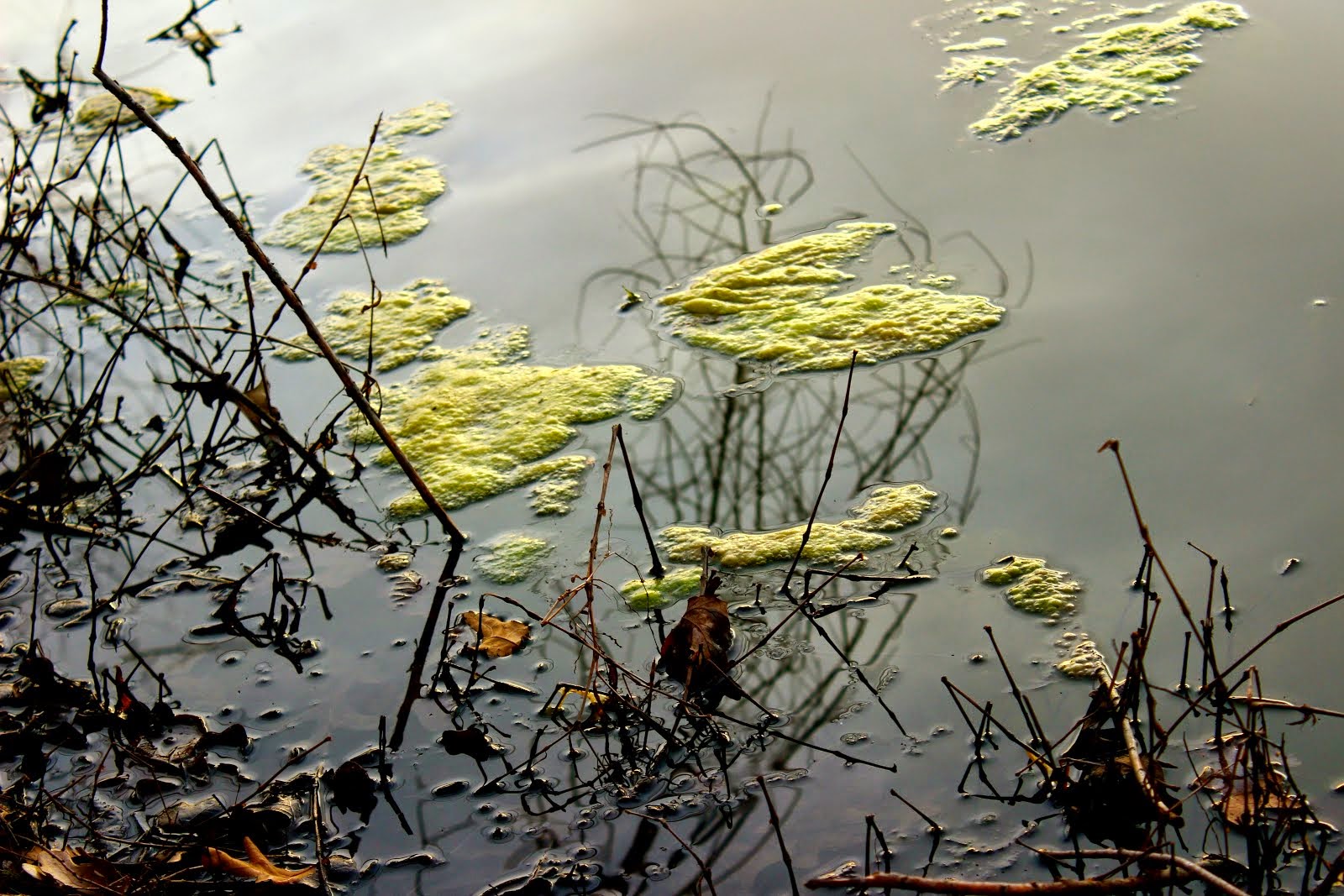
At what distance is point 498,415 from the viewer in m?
2.99

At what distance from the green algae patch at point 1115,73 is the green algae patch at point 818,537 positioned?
145 centimetres

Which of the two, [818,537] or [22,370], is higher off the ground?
[22,370]

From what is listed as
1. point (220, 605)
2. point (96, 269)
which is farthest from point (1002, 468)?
point (96, 269)

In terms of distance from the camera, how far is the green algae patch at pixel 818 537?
2396mm

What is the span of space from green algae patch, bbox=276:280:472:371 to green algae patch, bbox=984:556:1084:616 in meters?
1.56

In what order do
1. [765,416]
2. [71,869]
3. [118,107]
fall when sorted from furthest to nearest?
[118,107] < [765,416] < [71,869]

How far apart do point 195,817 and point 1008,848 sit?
1117mm

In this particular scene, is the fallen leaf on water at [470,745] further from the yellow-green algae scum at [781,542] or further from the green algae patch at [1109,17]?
the green algae patch at [1109,17]

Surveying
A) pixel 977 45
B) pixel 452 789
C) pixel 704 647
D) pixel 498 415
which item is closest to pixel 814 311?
pixel 498 415

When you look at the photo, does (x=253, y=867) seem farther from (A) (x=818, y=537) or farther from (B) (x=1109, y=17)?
(B) (x=1109, y=17)

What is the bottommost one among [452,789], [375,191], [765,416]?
[452,789]

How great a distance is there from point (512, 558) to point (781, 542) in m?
0.49

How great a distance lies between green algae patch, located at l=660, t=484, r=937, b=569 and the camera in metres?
2.40

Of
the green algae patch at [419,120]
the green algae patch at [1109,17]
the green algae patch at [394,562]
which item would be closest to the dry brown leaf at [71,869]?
the green algae patch at [394,562]
